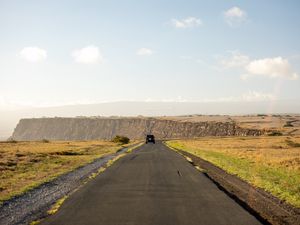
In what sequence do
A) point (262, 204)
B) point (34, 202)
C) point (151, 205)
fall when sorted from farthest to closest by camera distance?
point (34, 202)
point (262, 204)
point (151, 205)

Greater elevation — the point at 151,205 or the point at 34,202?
the point at 151,205

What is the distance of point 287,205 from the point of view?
46.2 feet

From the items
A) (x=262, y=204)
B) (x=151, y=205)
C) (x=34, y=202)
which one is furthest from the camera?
(x=34, y=202)

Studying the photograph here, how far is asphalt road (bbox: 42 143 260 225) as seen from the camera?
35.5ft

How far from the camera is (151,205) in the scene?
1298cm

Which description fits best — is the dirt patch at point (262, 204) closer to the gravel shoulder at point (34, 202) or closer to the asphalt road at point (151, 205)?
the asphalt road at point (151, 205)

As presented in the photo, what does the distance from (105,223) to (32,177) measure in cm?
1411

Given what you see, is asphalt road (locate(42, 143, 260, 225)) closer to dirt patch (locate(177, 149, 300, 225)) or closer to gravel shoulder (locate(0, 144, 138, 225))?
dirt patch (locate(177, 149, 300, 225))

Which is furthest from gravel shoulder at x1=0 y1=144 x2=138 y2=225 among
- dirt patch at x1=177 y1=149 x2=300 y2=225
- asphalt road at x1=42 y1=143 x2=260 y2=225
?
dirt patch at x1=177 y1=149 x2=300 y2=225

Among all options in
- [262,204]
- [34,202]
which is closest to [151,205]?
[262,204]

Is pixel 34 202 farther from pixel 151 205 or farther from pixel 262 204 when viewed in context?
pixel 262 204

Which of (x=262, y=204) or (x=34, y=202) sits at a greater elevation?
(x=262, y=204)

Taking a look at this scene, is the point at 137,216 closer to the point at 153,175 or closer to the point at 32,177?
the point at 153,175

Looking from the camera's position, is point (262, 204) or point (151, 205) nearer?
point (151, 205)
